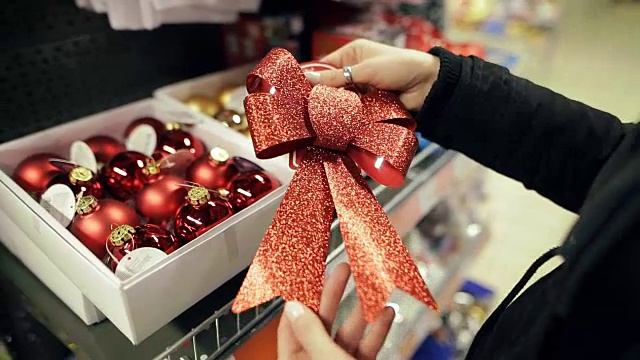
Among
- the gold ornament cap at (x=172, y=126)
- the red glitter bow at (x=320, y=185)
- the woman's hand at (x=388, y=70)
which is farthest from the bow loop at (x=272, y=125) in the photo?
the gold ornament cap at (x=172, y=126)

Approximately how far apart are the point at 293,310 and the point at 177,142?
397 mm

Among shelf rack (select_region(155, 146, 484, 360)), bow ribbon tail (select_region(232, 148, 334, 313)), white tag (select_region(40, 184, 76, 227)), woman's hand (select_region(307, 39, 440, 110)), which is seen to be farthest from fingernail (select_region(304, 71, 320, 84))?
white tag (select_region(40, 184, 76, 227))

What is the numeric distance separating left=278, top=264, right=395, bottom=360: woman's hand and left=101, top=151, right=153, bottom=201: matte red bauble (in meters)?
0.31

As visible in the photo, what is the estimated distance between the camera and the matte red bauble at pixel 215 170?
0.71 metres

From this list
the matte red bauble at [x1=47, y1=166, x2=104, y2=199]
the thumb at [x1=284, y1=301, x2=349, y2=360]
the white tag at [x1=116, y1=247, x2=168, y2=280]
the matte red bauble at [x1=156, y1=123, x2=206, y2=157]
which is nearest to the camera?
the thumb at [x1=284, y1=301, x2=349, y2=360]

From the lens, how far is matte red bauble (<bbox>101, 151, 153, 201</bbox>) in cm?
70

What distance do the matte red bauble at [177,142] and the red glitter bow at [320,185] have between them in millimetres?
238

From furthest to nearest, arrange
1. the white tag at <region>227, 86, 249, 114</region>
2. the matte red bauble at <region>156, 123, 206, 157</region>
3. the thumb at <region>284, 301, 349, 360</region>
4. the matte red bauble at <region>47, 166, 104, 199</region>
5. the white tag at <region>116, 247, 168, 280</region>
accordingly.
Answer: the white tag at <region>227, 86, 249, 114</region> → the matte red bauble at <region>156, 123, 206, 157</region> → the matte red bauble at <region>47, 166, 104, 199</region> → the white tag at <region>116, 247, 168, 280</region> → the thumb at <region>284, 301, 349, 360</region>

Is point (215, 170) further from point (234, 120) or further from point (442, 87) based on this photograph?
point (442, 87)

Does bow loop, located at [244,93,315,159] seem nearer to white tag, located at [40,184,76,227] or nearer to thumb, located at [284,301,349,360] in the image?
thumb, located at [284,301,349,360]

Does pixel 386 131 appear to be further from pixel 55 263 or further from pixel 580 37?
pixel 580 37

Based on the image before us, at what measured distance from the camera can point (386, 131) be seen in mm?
547

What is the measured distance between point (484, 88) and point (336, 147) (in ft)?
0.83

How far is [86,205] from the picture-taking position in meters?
0.62
